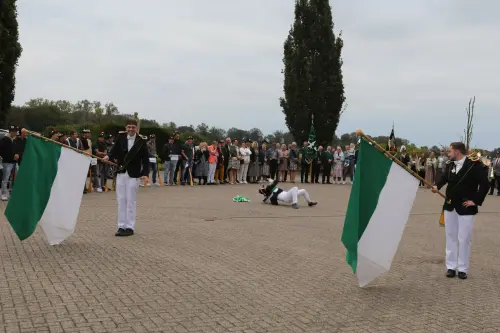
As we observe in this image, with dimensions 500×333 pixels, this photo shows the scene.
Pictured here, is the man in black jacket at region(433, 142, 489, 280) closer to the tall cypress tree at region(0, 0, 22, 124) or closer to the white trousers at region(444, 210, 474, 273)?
the white trousers at region(444, 210, 474, 273)

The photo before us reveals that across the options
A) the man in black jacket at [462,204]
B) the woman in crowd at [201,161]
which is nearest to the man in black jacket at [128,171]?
the man in black jacket at [462,204]

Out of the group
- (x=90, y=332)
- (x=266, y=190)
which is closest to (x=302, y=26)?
(x=266, y=190)

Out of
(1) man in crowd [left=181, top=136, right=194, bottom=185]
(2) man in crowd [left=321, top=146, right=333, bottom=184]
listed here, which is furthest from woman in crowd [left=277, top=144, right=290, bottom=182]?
(1) man in crowd [left=181, top=136, right=194, bottom=185]

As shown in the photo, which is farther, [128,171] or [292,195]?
[292,195]

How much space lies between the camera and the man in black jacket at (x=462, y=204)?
7969 mm

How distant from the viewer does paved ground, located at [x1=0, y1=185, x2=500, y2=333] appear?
5.48 m

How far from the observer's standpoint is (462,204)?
26.2 feet

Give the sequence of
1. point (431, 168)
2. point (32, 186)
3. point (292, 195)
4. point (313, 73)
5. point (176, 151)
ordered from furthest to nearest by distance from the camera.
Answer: point (313, 73)
point (431, 168)
point (176, 151)
point (292, 195)
point (32, 186)

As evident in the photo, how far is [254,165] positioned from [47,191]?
18.3m

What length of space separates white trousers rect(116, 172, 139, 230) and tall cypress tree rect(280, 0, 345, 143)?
3336 cm

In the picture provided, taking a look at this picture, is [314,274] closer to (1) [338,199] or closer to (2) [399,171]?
(2) [399,171]

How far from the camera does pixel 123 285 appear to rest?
6.62 meters

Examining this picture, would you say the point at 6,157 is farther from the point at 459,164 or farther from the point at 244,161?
the point at 244,161

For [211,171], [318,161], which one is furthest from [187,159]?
[318,161]
